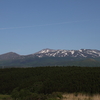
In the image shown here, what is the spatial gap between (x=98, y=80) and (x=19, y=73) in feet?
78.1

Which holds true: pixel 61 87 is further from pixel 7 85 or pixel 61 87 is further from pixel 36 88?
pixel 7 85

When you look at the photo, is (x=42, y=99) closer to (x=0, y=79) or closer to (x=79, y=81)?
(x=79, y=81)

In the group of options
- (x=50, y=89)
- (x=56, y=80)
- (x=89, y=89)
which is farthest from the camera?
(x=56, y=80)

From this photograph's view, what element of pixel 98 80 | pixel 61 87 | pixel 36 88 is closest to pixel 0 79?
pixel 36 88

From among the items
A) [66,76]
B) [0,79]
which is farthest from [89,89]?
[0,79]

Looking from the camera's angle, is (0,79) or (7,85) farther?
(0,79)

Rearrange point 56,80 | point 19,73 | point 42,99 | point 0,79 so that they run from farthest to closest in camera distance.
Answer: point 19,73 < point 0,79 < point 56,80 < point 42,99

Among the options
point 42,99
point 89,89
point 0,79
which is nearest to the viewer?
point 42,99

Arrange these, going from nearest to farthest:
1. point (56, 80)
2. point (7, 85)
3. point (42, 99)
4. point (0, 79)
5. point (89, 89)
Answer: point (42, 99) < point (89, 89) < point (56, 80) < point (7, 85) < point (0, 79)

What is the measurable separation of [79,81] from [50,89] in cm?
479

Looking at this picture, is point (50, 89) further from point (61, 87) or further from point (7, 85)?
point (7, 85)

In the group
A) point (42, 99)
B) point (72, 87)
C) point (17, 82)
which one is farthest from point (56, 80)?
point (42, 99)

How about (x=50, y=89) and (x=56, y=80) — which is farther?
(x=56, y=80)

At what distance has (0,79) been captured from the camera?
50750 millimetres
